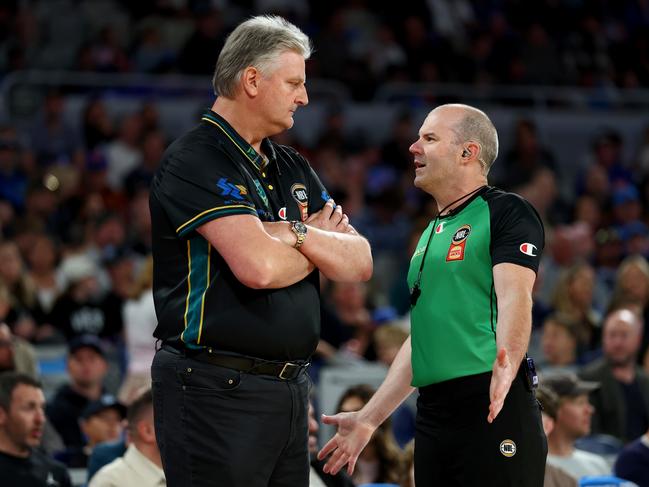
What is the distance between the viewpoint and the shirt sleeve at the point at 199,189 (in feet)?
11.5

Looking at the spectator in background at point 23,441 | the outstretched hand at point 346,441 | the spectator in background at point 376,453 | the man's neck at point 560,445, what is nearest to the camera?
the outstretched hand at point 346,441

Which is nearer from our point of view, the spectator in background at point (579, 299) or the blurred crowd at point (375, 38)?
the spectator in background at point (579, 299)

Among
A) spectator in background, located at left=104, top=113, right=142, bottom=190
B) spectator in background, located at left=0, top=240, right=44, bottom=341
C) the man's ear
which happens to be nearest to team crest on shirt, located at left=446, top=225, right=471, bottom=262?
the man's ear

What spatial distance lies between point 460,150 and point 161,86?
1030 cm

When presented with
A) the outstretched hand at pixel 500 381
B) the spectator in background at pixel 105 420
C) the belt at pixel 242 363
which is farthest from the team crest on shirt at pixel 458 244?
the spectator in background at pixel 105 420

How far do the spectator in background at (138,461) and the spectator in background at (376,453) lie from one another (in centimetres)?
118

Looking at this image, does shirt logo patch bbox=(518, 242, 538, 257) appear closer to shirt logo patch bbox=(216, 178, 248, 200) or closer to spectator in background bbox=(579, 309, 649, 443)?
shirt logo patch bbox=(216, 178, 248, 200)

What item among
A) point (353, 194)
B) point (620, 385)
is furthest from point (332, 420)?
point (353, 194)

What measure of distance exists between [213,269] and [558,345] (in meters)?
5.99

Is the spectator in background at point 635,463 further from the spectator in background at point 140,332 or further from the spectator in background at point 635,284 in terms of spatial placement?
the spectator in background at point 635,284

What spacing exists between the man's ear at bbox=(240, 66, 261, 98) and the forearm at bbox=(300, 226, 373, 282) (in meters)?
0.46

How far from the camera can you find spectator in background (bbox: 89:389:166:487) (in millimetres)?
5441

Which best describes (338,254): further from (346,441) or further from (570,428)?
(570,428)

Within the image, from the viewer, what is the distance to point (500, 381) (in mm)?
3594
